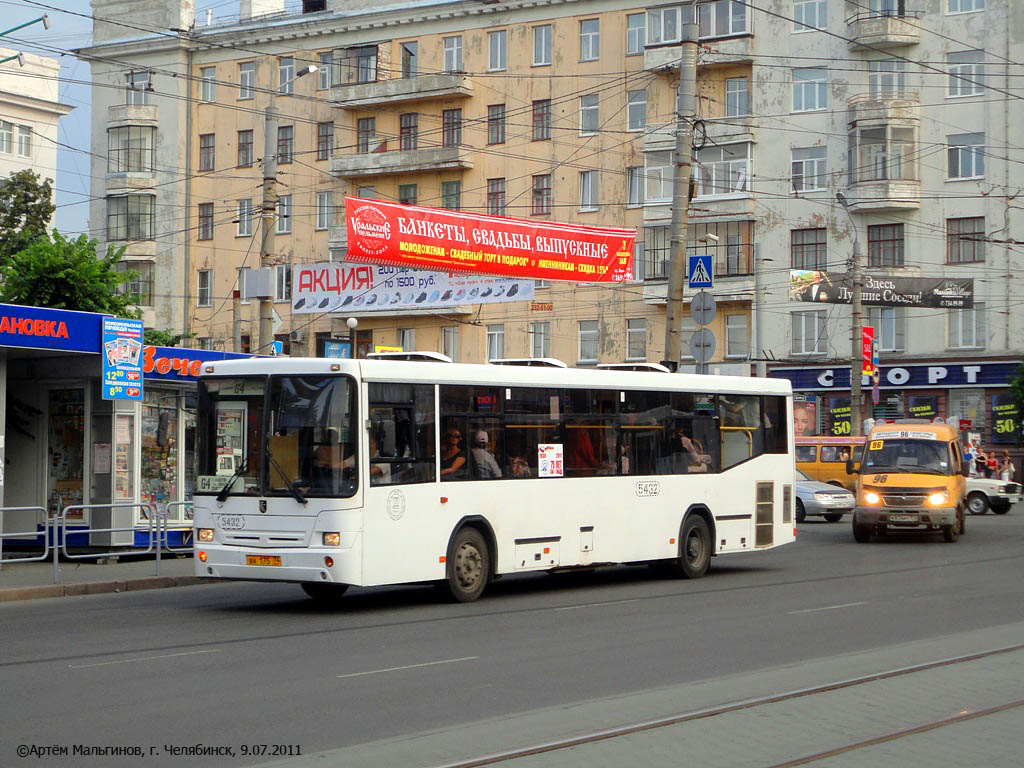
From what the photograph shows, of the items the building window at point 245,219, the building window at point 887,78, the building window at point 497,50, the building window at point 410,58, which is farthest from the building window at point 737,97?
the building window at point 245,219

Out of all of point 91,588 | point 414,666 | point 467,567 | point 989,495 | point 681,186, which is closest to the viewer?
point 414,666

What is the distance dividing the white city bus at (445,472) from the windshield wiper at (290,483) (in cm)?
1

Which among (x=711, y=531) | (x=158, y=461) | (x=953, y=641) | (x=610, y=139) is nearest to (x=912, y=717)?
(x=953, y=641)

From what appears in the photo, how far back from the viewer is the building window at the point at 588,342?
60.5m

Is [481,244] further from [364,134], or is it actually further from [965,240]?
[364,134]

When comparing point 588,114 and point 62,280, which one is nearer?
point 62,280

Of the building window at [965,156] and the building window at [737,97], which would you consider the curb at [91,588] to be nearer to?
the building window at [965,156]

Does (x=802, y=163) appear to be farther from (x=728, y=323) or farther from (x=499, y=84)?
(x=499, y=84)

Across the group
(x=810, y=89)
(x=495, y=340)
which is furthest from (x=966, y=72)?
(x=495, y=340)

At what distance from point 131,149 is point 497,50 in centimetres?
1816

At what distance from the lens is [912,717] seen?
9031mm

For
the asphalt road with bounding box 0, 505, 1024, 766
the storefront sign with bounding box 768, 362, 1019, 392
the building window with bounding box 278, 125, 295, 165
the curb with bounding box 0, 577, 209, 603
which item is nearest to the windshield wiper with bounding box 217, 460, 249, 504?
the asphalt road with bounding box 0, 505, 1024, 766

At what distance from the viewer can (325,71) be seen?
213 feet

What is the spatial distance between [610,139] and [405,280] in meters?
35.9
